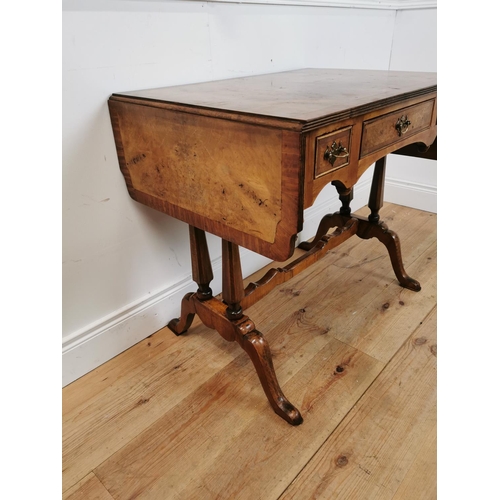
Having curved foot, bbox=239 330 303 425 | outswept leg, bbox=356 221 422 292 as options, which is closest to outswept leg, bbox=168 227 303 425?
curved foot, bbox=239 330 303 425

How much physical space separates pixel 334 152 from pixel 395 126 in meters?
0.32

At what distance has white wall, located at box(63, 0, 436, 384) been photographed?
3.62 feet

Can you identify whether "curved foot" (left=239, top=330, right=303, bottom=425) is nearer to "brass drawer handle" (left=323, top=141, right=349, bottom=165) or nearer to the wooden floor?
the wooden floor

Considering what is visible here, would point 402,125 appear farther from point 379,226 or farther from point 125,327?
point 125,327

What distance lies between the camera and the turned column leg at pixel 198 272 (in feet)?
4.24

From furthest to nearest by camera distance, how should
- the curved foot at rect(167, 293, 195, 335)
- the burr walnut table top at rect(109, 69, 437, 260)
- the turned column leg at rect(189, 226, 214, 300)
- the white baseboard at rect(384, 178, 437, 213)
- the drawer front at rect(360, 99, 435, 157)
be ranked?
1. the white baseboard at rect(384, 178, 437, 213)
2. the curved foot at rect(167, 293, 195, 335)
3. the turned column leg at rect(189, 226, 214, 300)
4. the drawer front at rect(360, 99, 435, 157)
5. the burr walnut table top at rect(109, 69, 437, 260)

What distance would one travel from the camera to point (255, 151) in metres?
0.86

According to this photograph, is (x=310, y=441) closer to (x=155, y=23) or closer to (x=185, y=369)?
(x=185, y=369)

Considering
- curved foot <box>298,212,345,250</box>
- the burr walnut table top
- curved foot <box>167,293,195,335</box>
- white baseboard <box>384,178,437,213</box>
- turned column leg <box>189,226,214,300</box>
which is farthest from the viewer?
white baseboard <box>384,178,437,213</box>

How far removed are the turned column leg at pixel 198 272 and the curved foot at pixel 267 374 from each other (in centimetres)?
23

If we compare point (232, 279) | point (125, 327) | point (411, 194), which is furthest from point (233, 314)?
point (411, 194)

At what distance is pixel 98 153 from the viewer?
119 centimetres

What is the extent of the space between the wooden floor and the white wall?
0.15 meters

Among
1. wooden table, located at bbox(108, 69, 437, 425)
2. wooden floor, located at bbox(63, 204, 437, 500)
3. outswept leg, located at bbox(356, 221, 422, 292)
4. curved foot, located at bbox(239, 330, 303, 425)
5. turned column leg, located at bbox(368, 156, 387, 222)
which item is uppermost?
wooden table, located at bbox(108, 69, 437, 425)
